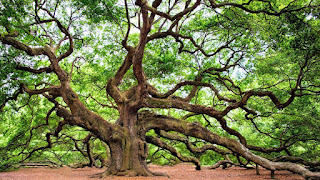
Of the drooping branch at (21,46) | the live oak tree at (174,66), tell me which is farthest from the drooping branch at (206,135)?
the drooping branch at (21,46)

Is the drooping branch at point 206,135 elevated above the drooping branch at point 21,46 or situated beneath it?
situated beneath

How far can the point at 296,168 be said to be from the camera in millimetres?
6191

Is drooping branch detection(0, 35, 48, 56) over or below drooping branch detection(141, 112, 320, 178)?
over

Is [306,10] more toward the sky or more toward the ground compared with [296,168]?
more toward the sky

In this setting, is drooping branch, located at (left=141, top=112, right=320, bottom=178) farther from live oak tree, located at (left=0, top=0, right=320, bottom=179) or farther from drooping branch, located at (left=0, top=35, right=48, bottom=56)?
drooping branch, located at (left=0, top=35, right=48, bottom=56)

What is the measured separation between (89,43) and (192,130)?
5.58 meters

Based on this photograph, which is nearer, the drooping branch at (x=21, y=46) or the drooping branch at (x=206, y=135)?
the drooping branch at (x=21, y=46)

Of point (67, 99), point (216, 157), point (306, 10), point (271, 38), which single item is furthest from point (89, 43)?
point (216, 157)

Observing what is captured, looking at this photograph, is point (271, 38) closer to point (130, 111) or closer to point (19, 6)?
point (130, 111)

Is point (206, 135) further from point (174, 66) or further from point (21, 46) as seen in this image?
point (21, 46)

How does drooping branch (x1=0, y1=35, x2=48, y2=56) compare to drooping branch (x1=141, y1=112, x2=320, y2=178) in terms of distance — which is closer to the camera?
drooping branch (x1=0, y1=35, x2=48, y2=56)

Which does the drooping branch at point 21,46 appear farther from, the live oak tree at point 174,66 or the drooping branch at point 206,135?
the drooping branch at point 206,135

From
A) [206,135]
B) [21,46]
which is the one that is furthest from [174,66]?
[21,46]

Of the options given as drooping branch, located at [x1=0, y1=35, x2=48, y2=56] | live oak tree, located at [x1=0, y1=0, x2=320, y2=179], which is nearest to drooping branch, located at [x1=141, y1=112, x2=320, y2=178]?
live oak tree, located at [x1=0, y1=0, x2=320, y2=179]
